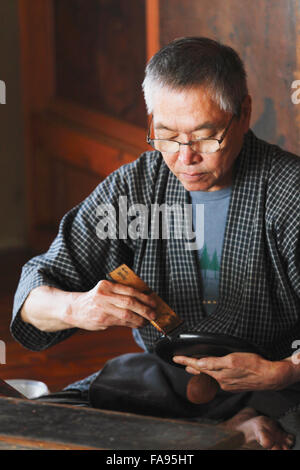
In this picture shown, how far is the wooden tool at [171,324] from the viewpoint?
1.73 meters

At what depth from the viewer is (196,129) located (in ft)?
5.69

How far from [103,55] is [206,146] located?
100 inches

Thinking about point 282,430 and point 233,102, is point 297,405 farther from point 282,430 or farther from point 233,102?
point 233,102

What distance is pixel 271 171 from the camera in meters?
1.93

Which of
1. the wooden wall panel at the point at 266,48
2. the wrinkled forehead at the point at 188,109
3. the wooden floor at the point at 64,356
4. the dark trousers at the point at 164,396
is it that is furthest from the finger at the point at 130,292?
the wooden floor at the point at 64,356

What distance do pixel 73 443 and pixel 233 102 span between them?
0.93m

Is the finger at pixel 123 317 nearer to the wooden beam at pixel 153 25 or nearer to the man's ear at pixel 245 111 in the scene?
the man's ear at pixel 245 111

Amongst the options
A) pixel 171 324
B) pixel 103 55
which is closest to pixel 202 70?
pixel 171 324

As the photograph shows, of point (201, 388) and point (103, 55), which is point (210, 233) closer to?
point (201, 388)

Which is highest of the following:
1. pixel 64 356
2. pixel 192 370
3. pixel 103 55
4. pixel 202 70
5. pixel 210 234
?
pixel 103 55

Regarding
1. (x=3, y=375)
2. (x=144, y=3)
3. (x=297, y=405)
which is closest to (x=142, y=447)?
(x=297, y=405)

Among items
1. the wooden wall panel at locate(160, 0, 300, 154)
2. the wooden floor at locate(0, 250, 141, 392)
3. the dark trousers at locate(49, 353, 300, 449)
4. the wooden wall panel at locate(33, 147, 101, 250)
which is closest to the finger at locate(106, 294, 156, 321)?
the dark trousers at locate(49, 353, 300, 449)

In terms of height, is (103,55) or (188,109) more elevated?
(103,55)

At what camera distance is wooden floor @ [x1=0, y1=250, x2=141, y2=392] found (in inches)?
120
